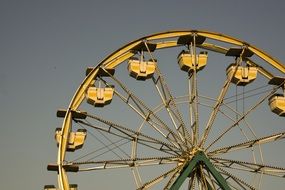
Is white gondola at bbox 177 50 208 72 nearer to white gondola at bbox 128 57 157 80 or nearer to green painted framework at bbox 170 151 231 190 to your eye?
white gondola at bbox 128 57 157 80

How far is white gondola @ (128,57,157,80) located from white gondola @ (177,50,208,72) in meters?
1.07

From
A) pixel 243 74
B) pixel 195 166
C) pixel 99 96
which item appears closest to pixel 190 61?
pixel 243 74

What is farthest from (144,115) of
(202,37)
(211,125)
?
(202,37)

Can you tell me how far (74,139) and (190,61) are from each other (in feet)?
17.0

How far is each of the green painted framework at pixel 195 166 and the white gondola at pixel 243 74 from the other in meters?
4.10

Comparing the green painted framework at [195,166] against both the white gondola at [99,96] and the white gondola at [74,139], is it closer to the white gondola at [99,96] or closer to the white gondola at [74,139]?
the white gondola at [74,139]

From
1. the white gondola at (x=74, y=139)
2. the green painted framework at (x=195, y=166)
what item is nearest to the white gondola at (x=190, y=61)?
the green painted framework at (x=195, y=166)

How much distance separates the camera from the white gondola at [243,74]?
2097 centimetres

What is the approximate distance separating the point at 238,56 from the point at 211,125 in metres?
3.07

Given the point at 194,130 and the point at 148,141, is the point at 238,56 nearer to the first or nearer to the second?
the point at 194,130

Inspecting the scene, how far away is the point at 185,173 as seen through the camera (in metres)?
17.6

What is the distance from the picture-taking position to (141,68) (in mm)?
20094

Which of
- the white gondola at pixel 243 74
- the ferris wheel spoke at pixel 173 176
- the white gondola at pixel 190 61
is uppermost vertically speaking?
the white gondola at pixel 190 61

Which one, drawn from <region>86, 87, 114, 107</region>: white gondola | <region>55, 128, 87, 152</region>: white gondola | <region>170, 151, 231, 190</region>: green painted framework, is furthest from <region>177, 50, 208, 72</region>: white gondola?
<region>55, 128, 87, 152</region>: white gondola
